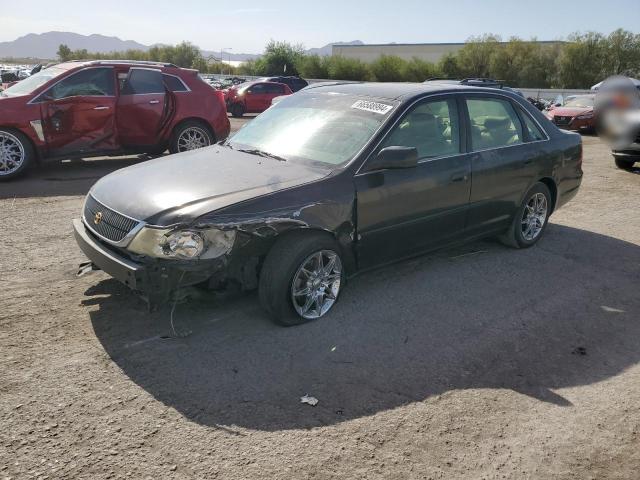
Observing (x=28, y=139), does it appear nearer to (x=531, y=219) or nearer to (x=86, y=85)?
(x=86, y=85)

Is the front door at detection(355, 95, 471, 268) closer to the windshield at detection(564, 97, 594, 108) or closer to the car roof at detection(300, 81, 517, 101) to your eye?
the car roof at detection(300, 81, 517, 101)

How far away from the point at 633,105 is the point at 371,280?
9.53m

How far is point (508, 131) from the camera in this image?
18.4 ft

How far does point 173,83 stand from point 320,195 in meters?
6.85

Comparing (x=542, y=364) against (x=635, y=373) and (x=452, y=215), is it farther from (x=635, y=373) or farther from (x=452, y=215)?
(x=452, y=215)

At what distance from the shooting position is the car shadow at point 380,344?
327 centimetres

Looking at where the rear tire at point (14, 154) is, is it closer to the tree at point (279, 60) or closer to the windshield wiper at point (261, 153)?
the windshield wiper at point (261, 153)

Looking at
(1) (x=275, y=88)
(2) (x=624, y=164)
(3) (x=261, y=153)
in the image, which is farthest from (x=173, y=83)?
(1) (x=275, y=88)

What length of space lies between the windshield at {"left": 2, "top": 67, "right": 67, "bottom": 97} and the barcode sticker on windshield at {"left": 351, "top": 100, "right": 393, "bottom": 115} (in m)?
6.17

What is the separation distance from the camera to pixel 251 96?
915 inches

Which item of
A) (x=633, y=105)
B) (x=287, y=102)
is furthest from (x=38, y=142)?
(x=633, y=105)

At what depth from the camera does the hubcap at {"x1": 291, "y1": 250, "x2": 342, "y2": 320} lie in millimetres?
4011

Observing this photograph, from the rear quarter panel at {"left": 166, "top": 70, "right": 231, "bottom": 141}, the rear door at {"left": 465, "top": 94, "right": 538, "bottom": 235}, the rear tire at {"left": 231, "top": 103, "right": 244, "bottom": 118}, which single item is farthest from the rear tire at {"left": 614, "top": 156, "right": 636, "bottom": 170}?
the rear tire at {"left": 231, "top": 103, "right": 244, "bottom": 118}

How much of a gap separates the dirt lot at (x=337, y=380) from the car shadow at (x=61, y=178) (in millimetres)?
2761
